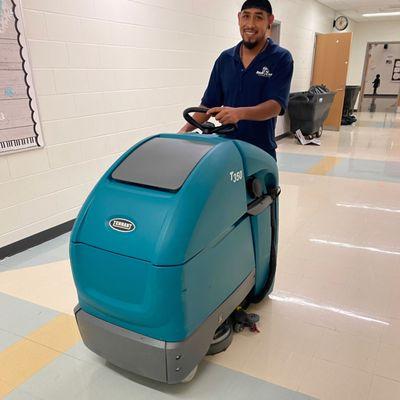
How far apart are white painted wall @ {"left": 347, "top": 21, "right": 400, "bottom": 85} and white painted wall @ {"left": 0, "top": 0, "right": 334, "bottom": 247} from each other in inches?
351

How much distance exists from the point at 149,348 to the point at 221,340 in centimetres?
47

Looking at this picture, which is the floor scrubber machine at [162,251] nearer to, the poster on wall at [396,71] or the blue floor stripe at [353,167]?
the blue floor stripe at [353,167]

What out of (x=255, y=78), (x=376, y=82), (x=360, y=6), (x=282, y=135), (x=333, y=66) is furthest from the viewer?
(x=376, y=82)

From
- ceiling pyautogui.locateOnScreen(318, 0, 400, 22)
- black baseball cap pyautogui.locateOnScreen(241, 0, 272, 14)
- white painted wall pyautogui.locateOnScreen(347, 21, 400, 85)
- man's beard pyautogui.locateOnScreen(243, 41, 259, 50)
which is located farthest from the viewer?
white painted wall pyautogui.locateOnScreen(347, 21, 400, 85)

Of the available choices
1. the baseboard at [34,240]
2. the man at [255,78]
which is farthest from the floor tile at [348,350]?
the baseboard at [34,240]

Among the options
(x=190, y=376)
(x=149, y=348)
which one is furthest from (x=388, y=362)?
(x=149, y=348)

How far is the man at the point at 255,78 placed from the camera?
1736 millimetres

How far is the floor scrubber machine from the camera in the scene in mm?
1198

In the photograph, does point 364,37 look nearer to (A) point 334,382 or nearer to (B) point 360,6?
(B) point 360,6

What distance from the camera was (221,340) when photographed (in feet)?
5.43

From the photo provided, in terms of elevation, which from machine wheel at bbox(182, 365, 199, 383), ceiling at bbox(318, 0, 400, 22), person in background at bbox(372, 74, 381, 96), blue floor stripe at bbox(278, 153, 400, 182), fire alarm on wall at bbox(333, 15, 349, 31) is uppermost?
ceiling at bbox(318, 0, 400, 22)

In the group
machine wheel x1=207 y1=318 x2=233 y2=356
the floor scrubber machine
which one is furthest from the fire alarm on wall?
machine wheel x1=207 y1=318 x2=233 y2=356

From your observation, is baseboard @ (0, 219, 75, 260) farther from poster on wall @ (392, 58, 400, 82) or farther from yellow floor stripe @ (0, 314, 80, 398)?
poster on wall @ (392, 58, 400, 82)

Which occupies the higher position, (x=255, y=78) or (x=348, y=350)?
(x=255, y=78)
